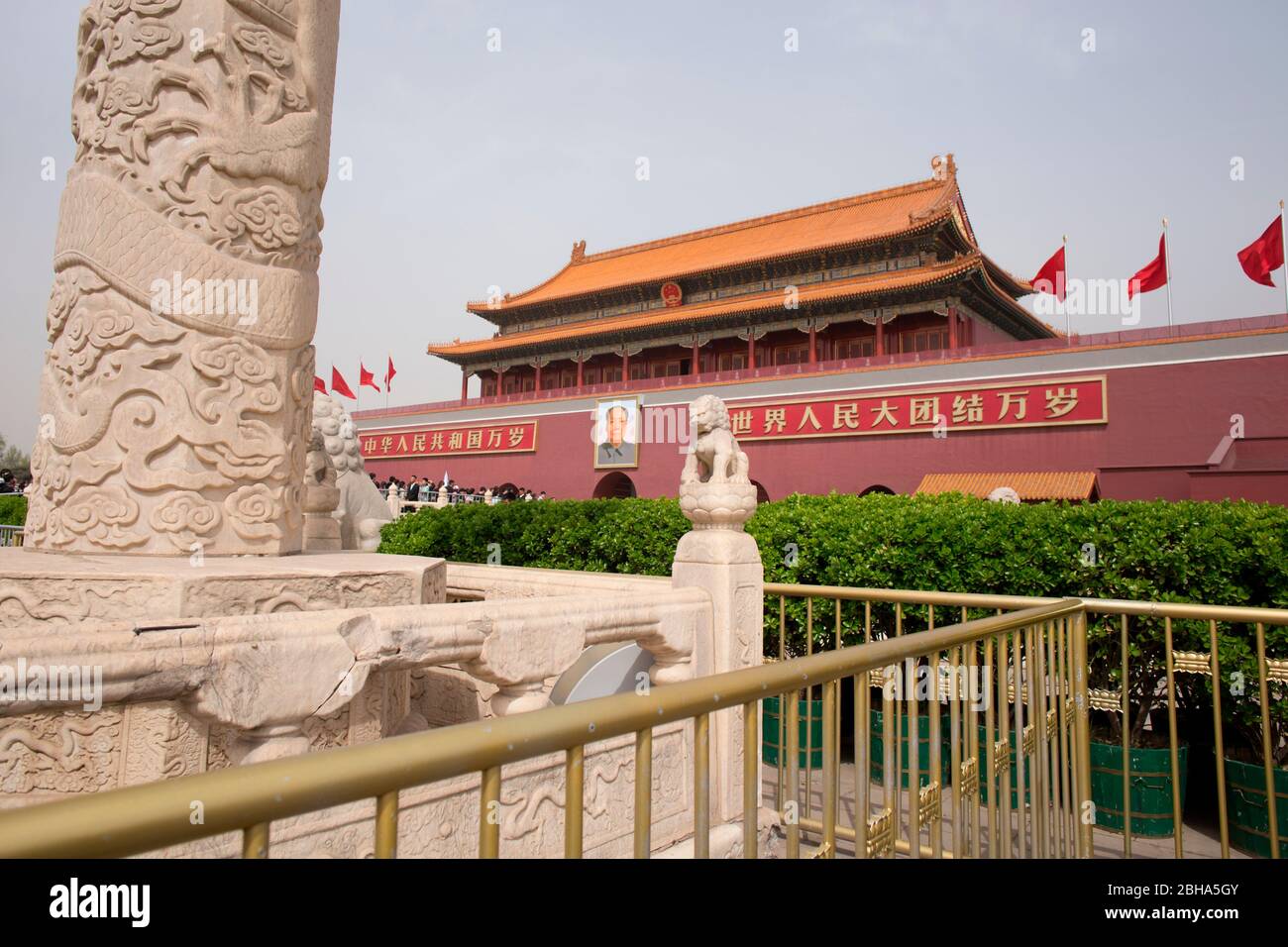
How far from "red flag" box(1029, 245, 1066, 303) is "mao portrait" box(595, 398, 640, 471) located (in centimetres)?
973

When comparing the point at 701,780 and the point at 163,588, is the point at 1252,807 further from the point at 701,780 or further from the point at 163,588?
the point at 163,588

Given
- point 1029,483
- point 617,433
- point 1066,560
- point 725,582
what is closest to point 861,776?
point 725,582

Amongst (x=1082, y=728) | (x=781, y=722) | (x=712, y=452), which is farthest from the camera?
(x=712, y=452)

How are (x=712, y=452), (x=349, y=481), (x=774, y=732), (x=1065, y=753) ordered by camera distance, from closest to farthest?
(x=1065, y=753) → (x=712, y=452) → (x=774, y=732) → (x=349, y=481)

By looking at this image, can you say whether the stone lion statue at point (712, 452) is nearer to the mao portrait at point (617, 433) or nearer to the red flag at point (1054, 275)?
the red flag at point (1054, 275)

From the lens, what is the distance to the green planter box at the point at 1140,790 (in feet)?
14.4

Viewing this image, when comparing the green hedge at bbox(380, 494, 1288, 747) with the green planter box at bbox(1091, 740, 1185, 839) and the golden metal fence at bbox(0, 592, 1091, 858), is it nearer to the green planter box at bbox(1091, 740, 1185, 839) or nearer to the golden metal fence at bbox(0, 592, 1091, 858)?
the green planter box at bbox(1091, 740, 1185, 839)

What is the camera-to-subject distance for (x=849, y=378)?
1728 centimetres

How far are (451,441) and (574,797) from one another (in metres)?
24.1

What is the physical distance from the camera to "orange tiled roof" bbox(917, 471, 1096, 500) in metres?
14.3

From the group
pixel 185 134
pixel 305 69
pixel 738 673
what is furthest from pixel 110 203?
pixel 738 673

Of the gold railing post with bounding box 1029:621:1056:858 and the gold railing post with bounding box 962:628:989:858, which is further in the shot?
the gold railing post with bounding box 1029:621:1056:858

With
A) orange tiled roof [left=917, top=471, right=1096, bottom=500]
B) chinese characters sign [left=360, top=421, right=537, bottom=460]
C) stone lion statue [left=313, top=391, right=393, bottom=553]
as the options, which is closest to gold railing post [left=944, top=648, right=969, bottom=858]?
stone lion statue [left=313, top=391, right=393, bottom=553]

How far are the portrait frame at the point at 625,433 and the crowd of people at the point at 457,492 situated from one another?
1.89 m
